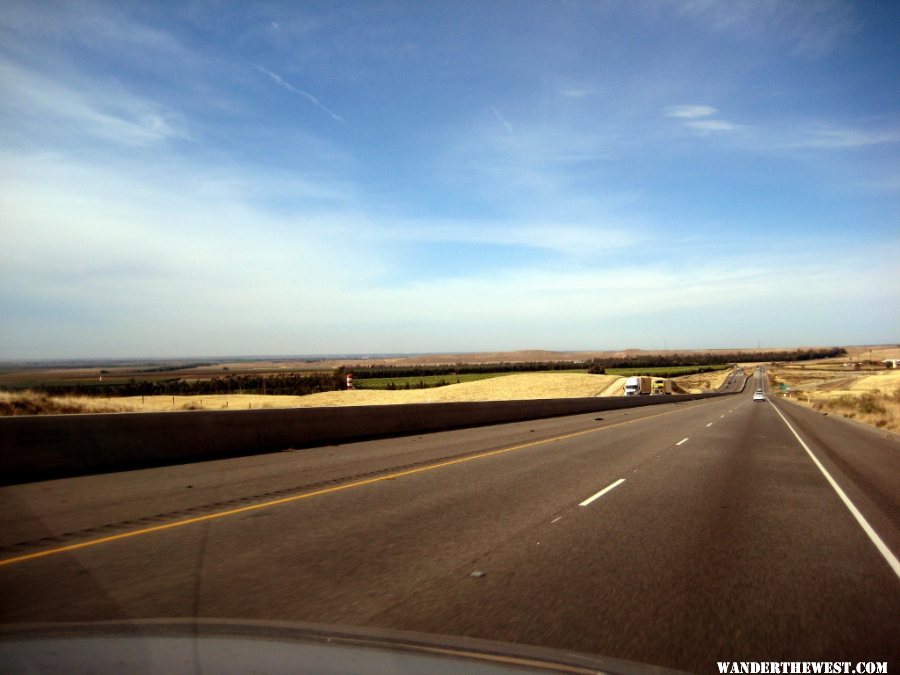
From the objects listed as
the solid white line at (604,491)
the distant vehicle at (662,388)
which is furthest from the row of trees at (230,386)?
the distant vehicle at (662,388)

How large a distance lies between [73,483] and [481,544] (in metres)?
7.70

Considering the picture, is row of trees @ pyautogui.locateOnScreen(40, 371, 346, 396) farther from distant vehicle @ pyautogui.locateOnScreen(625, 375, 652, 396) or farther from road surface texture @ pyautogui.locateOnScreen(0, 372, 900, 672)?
distant vehicle @ pyautogui.locateOnScreen(625, 375, 652, 396)

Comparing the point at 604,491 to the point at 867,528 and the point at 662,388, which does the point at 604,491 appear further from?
the point at 662,388

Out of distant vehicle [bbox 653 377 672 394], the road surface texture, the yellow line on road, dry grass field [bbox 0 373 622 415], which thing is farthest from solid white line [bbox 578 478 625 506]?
distant vehicle [bbox 653 377 672 394]

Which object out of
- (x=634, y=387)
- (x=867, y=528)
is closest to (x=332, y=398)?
(x=634, y=387)

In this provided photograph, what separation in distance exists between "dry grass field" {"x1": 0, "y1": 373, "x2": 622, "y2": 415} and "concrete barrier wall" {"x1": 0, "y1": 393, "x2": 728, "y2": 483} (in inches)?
106

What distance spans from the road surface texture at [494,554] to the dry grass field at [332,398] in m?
8.27

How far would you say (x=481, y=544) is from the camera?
23.1 feet

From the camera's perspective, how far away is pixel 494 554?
6.64 m

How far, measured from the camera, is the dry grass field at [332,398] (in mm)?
18578

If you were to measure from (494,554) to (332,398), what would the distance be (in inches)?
1911

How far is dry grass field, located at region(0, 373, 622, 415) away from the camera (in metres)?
18.6

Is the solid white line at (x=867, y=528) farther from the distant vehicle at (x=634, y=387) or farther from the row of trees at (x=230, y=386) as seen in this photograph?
the distant vehicle at (x=634, y=387)

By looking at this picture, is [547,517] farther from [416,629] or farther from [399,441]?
[399,441]
